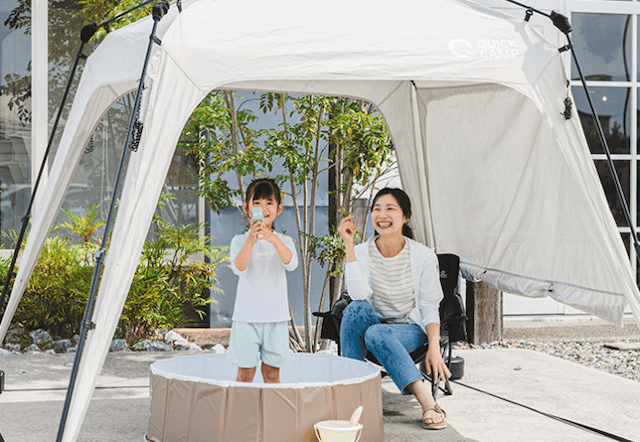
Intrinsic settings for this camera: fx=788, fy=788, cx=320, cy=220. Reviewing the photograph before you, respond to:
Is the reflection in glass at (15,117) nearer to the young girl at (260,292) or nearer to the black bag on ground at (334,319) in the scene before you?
the black bag on ground at (334,319)

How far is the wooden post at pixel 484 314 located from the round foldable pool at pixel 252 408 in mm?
2431

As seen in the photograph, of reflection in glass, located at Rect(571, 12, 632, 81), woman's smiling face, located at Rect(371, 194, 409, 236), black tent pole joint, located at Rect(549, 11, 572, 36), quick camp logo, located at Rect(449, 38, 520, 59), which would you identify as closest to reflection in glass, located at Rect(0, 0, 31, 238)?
woman's smiling face, located at Rect(371, 194, 409, 236)

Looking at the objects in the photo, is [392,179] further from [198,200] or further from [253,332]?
[253,332]

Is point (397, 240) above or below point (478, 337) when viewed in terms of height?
above

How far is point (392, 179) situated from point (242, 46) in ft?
8.39

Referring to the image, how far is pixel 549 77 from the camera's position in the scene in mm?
2857

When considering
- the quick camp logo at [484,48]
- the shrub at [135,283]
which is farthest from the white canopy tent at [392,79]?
the shrub at [135,283]

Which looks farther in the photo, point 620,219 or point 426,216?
point 620,219

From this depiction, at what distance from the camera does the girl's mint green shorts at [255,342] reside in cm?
284

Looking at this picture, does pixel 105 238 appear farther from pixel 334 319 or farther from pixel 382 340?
pixel 334 319

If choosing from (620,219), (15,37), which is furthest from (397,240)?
(15,37)

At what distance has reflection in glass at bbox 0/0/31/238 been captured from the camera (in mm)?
5266

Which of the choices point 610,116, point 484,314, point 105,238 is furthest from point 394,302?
point 610,116

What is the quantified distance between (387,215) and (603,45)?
3.22 m
